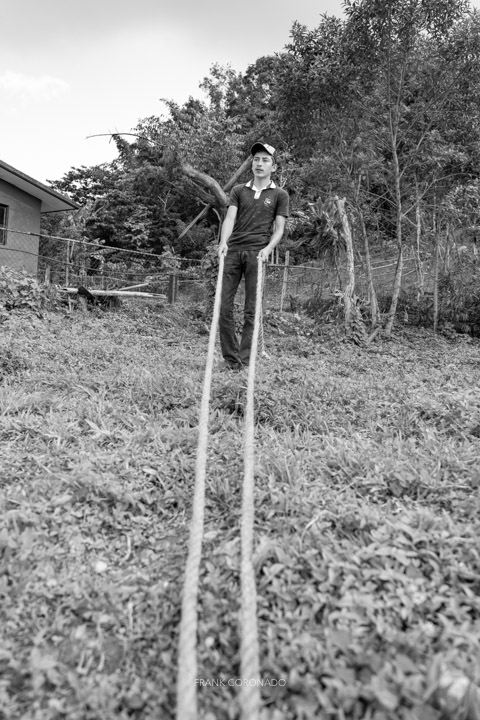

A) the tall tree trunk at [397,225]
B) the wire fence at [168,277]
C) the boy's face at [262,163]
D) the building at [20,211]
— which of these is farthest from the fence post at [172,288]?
the boy's face at [262,163]

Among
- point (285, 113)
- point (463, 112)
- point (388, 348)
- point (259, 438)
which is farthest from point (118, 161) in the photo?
point (259, 438)

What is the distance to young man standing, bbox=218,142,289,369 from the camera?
3998 mm

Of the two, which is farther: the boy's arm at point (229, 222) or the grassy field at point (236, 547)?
the boy's arm at point (229, 222)

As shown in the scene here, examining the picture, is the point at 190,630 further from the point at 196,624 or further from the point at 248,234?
the point at 248,234

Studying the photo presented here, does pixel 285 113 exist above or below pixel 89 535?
above

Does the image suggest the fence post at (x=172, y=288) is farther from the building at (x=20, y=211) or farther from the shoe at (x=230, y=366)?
the shoe at (x=230, y=366)

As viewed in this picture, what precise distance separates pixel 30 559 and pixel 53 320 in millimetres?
6001

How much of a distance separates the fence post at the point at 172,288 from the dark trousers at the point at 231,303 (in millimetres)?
7050

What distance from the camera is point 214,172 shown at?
14812 mm

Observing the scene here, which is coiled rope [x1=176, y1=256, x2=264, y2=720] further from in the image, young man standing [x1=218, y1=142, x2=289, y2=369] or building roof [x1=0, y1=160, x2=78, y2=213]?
building roof [x1=0, y1=160, x2=78, y2=213]

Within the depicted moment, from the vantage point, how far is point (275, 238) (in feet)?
12.7

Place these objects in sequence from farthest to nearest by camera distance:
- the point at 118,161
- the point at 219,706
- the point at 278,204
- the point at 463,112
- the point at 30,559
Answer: the point at 118,161
the point at 463,112
the point at 278,204
the point at 30,559
the point at 219,706

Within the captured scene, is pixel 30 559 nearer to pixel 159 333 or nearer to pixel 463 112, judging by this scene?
pixel 159 333

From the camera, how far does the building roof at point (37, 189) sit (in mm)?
11133
